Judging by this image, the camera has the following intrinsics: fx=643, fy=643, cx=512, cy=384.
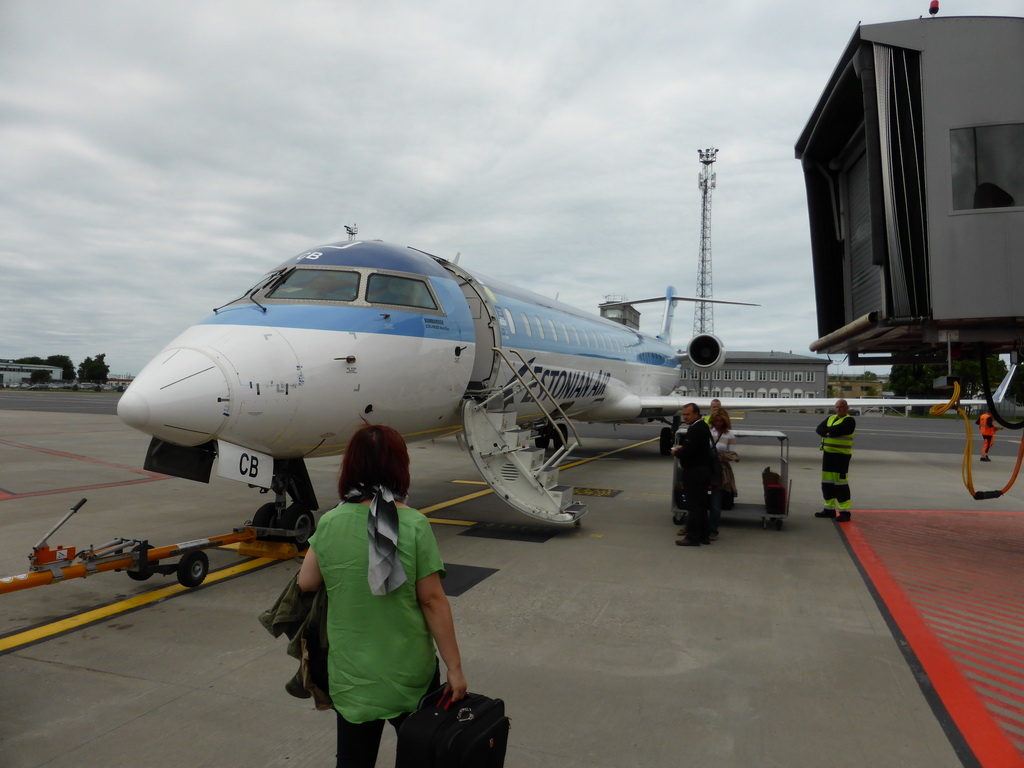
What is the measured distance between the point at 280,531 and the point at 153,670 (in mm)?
2652

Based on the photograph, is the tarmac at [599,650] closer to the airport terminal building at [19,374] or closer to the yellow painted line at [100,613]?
the yellow painted line at [100,613]

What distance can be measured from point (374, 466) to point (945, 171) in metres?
5.85

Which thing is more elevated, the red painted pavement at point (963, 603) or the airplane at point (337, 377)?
the airplane at point (337, 377)

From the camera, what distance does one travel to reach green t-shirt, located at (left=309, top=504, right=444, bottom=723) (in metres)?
2.24

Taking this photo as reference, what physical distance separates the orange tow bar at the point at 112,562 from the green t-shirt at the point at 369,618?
3.17 m

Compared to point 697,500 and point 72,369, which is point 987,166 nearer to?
point 697,500

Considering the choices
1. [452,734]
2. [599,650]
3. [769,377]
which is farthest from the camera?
[769,377]

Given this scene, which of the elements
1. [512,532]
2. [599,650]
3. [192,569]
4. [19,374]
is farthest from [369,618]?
[19,374]

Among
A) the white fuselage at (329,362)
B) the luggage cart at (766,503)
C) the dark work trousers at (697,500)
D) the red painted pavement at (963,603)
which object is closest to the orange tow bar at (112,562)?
the white fuselage at (329,362)

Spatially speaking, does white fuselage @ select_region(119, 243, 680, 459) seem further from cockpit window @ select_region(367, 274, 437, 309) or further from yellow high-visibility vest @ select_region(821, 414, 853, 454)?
yellow high-visibility vest @ select_region(821, 414, 853, 454)

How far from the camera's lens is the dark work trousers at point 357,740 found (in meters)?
2.27

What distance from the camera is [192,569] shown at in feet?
19.2

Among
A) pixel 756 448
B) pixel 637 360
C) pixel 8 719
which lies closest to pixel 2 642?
pixel 8 719

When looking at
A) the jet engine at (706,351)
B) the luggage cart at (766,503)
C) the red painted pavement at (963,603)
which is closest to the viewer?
the red painted pavement at (963,603)
